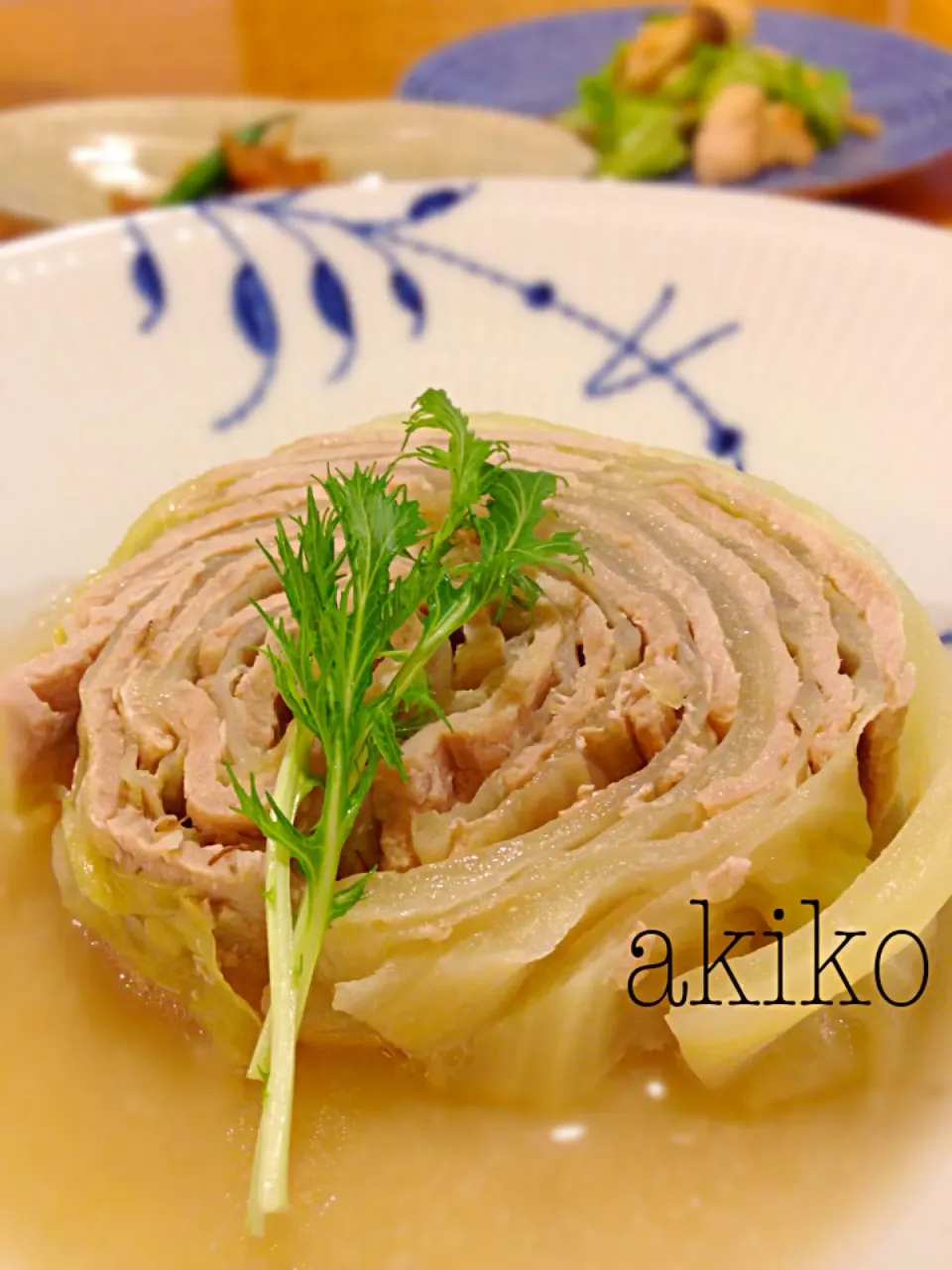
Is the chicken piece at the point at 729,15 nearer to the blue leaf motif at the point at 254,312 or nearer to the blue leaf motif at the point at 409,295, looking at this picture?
the blue leaf motif at the point at 409,295

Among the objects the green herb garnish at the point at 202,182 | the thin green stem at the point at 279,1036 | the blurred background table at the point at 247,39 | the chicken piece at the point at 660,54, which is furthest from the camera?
the blurred background table at the point at 247,39

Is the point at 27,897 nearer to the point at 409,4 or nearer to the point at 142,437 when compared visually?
the point at 142,437

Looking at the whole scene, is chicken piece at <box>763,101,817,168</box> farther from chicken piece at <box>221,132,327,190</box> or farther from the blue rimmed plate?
chicken piece at <box>221,132,327,190</box>

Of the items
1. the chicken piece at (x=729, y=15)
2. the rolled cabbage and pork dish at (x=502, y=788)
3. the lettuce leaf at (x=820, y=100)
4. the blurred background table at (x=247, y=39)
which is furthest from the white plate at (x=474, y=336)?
the blurred background table at (x=247, y=39)

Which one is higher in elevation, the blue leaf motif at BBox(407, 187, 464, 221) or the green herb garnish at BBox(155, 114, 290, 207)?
the blue leaf motif at BBox(407, 187, 464, 221)

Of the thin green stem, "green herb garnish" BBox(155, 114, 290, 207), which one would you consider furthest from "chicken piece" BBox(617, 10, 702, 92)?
the thin green stem

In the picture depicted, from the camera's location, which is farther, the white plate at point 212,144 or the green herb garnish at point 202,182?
the green herb garnish at point 202,182
